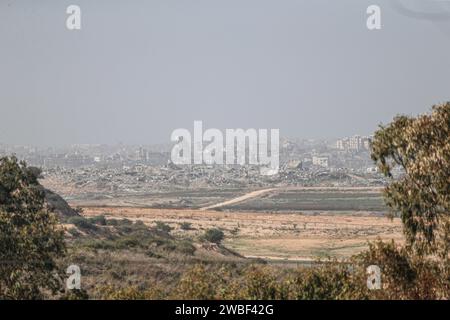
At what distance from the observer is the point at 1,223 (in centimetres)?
2006

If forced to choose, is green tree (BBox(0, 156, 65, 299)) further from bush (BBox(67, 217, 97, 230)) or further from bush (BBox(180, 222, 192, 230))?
bush (BBox(180, 222, 192, 230))

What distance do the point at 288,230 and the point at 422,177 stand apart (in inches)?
2199

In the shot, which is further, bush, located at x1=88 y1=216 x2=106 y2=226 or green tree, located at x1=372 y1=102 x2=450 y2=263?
bush, located at x1=88 y1=216 x2=106 y2=226

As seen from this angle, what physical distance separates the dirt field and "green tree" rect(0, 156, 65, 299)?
28.5 m

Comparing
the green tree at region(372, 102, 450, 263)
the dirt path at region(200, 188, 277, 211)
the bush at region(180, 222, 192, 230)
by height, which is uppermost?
the green tree at region(372, 102, 450, 263)

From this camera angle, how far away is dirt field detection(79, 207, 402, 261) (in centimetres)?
5533

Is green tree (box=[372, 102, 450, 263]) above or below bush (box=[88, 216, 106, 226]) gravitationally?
above

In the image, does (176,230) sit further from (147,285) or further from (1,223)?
(1,223)

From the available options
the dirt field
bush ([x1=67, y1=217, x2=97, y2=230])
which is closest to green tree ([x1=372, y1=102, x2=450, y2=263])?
the dirt field

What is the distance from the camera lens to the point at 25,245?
1975 centimetres

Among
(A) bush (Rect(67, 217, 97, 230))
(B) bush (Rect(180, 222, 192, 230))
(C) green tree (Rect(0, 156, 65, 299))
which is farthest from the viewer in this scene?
(B) bush (Rect(180, 222, 192, 230))

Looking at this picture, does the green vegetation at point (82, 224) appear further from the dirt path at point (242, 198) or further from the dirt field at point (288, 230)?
the dirt path at point (242, 198)

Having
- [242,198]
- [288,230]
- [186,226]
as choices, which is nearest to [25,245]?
[186,226]

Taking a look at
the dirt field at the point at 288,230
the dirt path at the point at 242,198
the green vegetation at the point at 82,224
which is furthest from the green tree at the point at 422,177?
the dirt path at the point at 242,198
